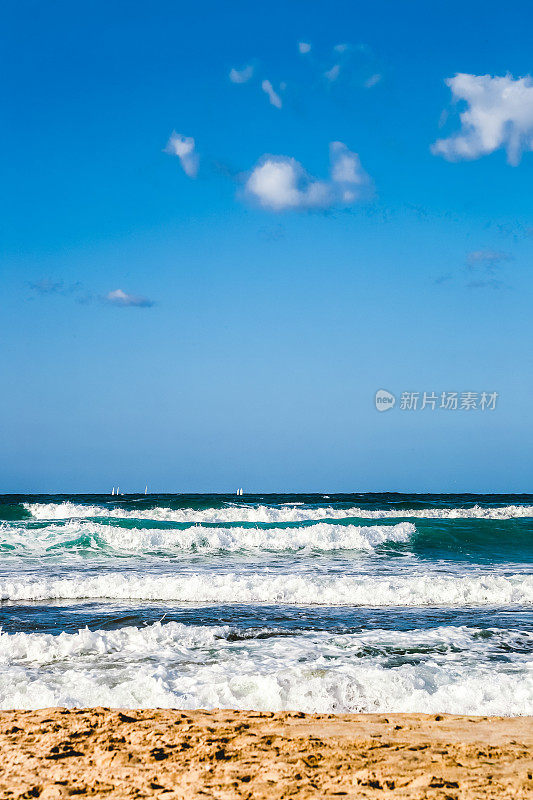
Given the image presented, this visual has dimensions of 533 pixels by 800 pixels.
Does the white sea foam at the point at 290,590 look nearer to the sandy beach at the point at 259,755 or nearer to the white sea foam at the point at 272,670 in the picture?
the white sea foam at the point at 272,670

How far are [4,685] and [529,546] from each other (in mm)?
17100

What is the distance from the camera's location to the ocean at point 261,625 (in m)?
5.33

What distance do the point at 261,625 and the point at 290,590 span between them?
2.65 m

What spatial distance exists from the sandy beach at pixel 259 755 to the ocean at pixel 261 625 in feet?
3.25

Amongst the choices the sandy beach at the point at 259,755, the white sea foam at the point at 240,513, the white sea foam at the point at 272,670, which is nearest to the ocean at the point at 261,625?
the white sea foam at the point at 272,670

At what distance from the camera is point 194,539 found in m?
18.5

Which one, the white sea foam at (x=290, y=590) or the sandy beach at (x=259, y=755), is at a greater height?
the sandy beach at (x=259, y=755)

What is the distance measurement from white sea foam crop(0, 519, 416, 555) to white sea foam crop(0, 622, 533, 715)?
10.5m

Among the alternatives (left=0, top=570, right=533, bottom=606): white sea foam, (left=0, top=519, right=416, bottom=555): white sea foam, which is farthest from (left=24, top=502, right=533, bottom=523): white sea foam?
(left=0, top=570, right=533, bottom=606): white sea foam

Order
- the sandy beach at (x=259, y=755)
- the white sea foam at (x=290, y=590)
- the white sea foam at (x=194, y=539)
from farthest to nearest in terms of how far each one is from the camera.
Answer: the white sea foam at (x=194, y=539)
the white sea foam at (x=290, y=590)
the sandy beach at (x=259, y=755)

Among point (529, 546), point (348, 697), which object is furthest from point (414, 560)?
point (348, 697)

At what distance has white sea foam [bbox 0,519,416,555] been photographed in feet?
58.5

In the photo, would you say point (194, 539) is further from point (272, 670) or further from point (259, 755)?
point (259, 755)

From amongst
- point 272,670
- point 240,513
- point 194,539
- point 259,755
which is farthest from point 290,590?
point 240,513
